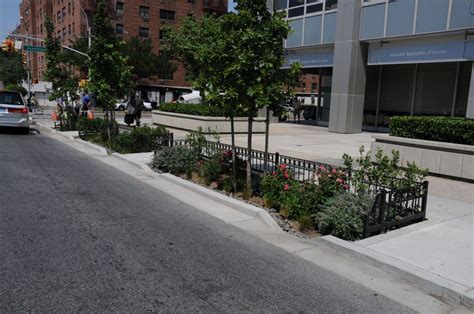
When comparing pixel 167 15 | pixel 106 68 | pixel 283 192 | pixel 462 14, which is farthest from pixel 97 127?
pixel 167 15

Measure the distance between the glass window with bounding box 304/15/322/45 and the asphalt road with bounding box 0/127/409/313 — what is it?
1857 centimetres

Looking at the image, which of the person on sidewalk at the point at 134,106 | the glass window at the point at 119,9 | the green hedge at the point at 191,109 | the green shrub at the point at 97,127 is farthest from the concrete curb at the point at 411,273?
the glass window at the point at 119,9

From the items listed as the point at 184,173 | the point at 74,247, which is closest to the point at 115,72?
the point at 184,173

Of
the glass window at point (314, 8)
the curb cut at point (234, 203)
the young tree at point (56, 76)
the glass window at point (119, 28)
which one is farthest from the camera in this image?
the glass window at point (119, 28)

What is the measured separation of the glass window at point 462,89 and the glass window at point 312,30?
752 centimetres

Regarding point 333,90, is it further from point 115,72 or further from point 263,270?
point 263,270

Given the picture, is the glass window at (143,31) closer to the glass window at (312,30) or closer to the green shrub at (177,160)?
the glass window at (312,30)

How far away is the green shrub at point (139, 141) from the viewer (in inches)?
526

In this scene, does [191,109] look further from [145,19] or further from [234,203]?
[145,19]

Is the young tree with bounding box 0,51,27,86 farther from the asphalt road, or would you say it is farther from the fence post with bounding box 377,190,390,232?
the fence post with bounding box 377,190,390,232

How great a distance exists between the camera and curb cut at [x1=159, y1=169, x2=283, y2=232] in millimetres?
6627

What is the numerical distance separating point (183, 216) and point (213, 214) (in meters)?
0.52

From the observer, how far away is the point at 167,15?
218 feet

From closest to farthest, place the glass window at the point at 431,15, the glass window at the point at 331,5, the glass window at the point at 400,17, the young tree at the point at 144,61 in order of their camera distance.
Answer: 1. the glass window at the point at 431,15
2. the glass window at the point at 400,17
3. the glass window at the point at 331,5
4. the young tree at the point at 144,61
